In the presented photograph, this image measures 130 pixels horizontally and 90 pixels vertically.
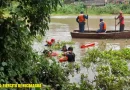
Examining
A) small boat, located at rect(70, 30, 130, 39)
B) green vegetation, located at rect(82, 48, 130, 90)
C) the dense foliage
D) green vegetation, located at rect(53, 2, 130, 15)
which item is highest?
the dense foliage

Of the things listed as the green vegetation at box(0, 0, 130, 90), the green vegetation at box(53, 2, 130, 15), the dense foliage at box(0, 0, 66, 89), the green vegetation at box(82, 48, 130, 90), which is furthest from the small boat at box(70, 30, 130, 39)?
the green vegetation at box(53, 2, 130, 15)

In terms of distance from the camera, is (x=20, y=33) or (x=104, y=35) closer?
(x=20, y=33)

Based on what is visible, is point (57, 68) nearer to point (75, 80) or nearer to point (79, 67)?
point (75, 80)

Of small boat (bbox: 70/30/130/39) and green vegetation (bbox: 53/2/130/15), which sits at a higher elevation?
small boat (bbox: 70/30/130/39)

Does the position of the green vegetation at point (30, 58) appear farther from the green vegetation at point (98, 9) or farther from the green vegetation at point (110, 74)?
the green vegetation at point (98, 9)

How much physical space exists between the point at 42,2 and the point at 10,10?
70cm

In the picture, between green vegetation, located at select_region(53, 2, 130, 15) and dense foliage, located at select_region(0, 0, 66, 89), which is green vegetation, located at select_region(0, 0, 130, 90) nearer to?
dense foliage, located at select_region(0, 0, 66, 89)

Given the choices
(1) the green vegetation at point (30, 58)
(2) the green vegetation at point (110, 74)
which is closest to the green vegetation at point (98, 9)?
(2) the green vegetation at point (110, 74)

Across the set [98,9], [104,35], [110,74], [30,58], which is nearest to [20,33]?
[30,58]

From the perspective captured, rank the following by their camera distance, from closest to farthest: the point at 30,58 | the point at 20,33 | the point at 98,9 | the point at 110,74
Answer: the point at 20,33 → the point at 30,58 → the point at 110,74 → the point at 98,9

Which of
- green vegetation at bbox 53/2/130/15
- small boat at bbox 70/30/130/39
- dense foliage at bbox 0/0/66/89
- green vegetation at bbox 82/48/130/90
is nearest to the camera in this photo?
dense foliage at bbox 0/0/66/89

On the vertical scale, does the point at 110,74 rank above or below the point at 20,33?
below

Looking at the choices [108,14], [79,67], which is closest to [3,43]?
[79,67]

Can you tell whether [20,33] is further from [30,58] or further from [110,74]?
[110,74]
